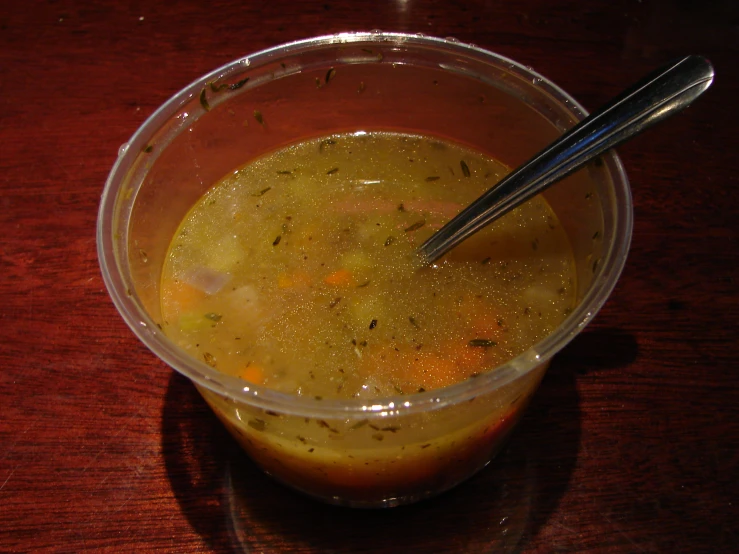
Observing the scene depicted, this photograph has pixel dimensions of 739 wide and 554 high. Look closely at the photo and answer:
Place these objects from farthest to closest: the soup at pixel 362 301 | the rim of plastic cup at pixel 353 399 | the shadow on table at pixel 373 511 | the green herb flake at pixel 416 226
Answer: the green herb flake at pixel 416 226 → the shadow on table at pixel 373 511 → the soup at pixel 362 301 → the rim of plastic cup at pixel 353 399

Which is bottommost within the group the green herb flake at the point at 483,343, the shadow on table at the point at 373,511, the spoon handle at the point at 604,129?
the shadow on table at the point at 373,511

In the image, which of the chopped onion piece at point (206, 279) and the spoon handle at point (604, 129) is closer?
the spoon handle at point (604, 129)

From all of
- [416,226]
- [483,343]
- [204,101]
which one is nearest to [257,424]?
[483,343]

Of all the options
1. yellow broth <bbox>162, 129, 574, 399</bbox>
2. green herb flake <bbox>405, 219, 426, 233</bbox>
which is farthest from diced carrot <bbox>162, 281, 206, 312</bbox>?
green herb flake <bbox>405, 219, 426, 233</bbox>

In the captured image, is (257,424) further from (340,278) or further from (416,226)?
(416,226)

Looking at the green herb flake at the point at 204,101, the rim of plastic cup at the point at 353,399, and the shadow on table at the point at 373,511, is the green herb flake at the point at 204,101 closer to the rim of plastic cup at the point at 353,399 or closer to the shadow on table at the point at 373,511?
the rim of plastic cup at the point at 353,399

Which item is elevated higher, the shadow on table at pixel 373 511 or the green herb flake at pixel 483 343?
the green herb flake at pixel 483 343

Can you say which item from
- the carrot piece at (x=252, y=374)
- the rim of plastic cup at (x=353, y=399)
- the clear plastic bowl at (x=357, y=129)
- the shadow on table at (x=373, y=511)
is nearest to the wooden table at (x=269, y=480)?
the shadow on table at (x=373, y=511)
